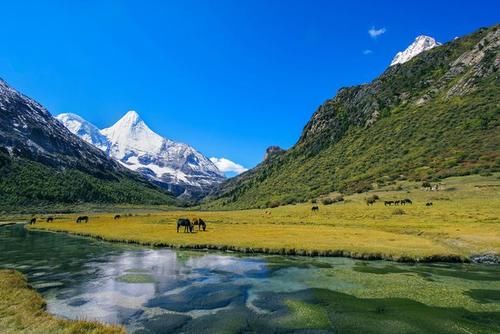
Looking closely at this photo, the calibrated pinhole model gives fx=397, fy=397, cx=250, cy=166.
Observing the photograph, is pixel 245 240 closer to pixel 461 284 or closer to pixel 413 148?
pixel 461 284

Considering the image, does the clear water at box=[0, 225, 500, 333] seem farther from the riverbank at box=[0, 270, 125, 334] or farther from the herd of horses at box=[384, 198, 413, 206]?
the herd of horses at box=[384, 198, 413, 206]

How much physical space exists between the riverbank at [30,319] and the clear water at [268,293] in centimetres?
172

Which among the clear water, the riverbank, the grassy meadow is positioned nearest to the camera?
the riverbank

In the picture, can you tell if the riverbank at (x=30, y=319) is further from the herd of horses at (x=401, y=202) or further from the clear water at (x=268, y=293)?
the herd of horses at (x=401, y=202)

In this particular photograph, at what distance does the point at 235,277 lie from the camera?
3694 cm

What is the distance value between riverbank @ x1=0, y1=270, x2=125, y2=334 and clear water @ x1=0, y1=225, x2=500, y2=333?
1.72 meters

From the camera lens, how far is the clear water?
76.2 ft

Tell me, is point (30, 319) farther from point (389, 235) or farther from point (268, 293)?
point (389, 235)

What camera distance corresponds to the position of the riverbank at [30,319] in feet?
65.0

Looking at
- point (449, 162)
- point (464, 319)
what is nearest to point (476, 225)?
point (464, 319)

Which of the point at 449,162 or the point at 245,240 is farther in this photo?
the point at 449,162

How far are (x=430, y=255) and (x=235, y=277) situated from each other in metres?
21.9

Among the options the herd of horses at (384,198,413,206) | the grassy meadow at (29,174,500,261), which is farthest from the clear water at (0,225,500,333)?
the herd of horses at (384,198,413,206)

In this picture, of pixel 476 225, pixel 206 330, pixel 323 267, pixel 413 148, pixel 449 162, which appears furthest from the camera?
pixel 413 148
